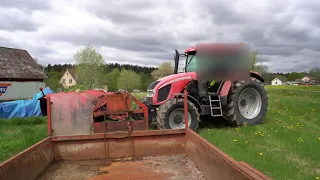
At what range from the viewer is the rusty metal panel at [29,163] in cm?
327

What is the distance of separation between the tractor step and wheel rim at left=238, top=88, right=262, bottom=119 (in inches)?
34.9

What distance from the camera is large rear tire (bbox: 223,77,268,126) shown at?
9.02 metres

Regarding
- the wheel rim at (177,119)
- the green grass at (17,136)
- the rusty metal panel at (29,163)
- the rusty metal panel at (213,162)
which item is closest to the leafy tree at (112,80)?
the green grass at (17,136)

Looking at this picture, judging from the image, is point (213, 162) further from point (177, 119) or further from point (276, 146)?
point (177, 119)

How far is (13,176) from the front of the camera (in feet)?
11.1

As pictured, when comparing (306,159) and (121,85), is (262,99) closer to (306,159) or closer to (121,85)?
(306,159)

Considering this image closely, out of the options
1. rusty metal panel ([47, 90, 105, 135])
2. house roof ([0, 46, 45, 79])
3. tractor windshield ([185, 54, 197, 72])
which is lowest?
rusty metal panel ([47, 90, 105, 135])

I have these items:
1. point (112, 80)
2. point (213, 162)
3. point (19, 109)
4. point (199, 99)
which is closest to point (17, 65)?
point (19, 109)

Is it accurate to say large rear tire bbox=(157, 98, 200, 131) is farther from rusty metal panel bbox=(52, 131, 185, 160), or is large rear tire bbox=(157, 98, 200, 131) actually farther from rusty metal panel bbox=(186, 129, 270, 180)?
rusty metal panel bbox=(186, 129, 270, 180)

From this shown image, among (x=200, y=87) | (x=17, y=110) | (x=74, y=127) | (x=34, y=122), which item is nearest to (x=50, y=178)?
(x=74, y=127)

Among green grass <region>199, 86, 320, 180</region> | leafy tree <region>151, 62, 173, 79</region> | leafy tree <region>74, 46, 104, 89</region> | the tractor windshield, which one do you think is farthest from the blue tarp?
leafy tree <region>74, 46, 104, 89</region>

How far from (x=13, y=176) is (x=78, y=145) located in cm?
186

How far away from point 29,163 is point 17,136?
16.5 ft

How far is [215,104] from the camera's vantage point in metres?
8.98
